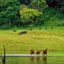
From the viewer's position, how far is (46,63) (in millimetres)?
40312

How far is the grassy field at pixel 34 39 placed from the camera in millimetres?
66500

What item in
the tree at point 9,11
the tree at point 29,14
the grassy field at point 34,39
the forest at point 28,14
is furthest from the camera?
the tree at point 9,11

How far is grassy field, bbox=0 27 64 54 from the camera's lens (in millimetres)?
66500

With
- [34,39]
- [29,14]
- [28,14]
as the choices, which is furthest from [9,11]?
[34,39]

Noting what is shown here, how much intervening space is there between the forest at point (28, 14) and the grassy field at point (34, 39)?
6.35m

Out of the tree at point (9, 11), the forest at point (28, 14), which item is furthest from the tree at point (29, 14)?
the tree at point (9, 11)

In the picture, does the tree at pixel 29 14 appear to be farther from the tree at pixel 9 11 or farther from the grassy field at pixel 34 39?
the grassy field at pixel 34 39

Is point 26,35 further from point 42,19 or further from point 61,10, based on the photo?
point 61,10

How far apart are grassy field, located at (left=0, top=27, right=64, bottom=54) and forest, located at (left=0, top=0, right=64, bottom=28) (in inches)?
250

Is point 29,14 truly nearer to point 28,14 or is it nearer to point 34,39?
point 28,14

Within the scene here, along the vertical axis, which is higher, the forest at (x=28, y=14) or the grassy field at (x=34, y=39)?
the forest at (x=28, y=14)

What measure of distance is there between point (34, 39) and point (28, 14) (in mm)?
14260

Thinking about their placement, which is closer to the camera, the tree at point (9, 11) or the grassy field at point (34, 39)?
the grassy field at point (34, 39)

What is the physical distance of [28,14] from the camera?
8475 centimetres
